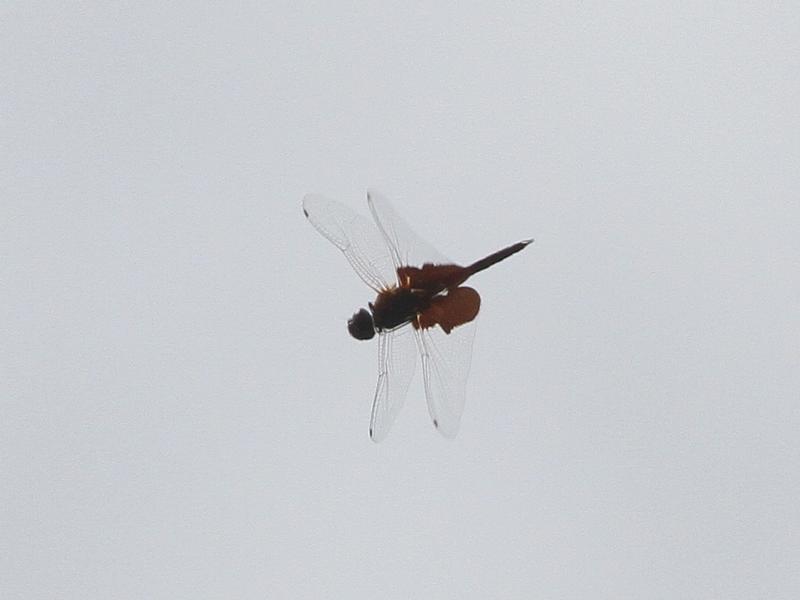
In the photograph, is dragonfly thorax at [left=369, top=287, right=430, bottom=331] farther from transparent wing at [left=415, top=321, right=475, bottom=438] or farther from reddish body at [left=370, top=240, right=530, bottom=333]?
transparent wing at [left=415, top=321, right=475, bottom=438]

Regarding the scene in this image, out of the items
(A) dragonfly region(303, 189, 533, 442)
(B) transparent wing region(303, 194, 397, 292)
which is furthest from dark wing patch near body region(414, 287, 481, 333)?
(B) transparent wing region(303, 194, 397, 292)

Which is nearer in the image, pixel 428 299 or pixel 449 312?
pixel 428 299

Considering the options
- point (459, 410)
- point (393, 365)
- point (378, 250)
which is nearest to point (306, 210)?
point (378, 250)

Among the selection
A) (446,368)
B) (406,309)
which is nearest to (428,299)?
(406,309)

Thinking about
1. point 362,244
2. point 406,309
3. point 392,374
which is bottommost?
point 392,374

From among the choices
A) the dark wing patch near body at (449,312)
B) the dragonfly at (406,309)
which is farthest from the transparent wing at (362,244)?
the dark wing patch near body at (449,312)

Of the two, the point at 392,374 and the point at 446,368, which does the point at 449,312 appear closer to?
the point at 446,368

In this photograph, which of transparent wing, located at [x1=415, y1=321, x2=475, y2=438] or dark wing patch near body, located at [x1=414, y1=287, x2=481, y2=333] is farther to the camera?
dark wing patch near body, located at [x1=414, y1=287, x2=481, y2=333]
